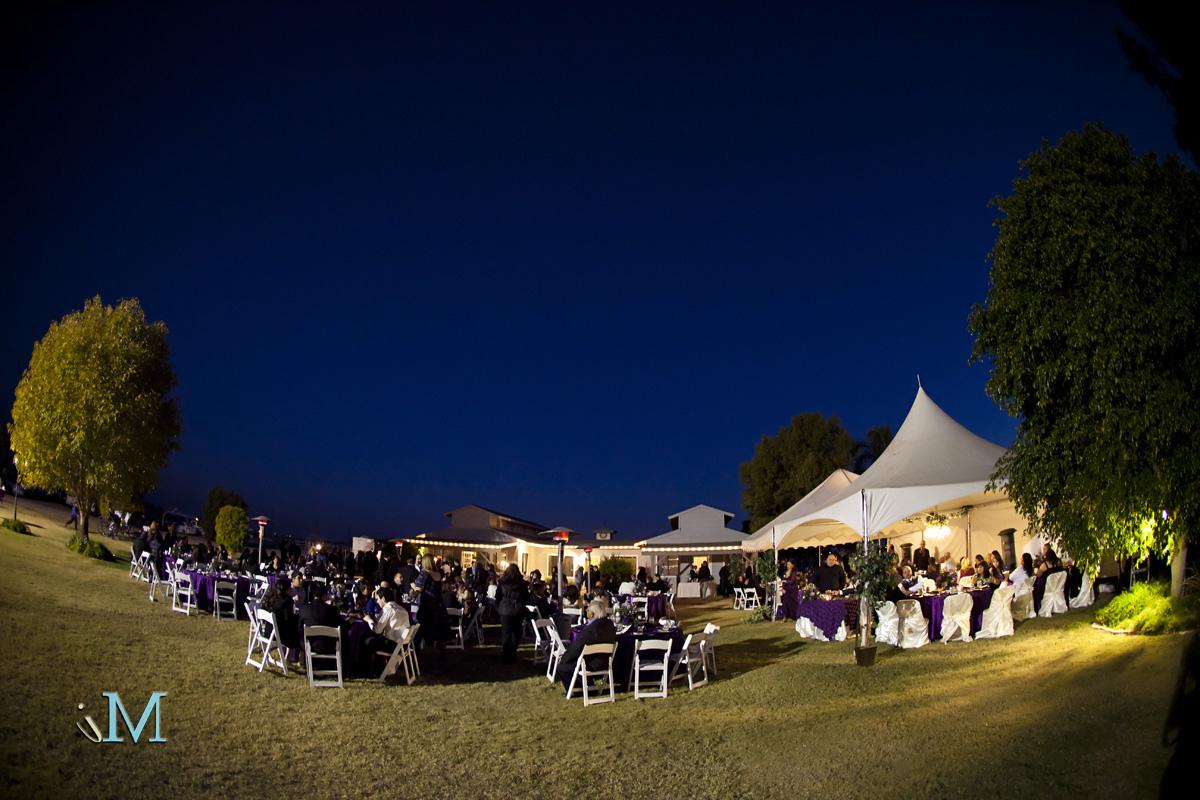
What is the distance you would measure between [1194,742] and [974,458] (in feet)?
36.2

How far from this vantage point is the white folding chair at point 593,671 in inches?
356

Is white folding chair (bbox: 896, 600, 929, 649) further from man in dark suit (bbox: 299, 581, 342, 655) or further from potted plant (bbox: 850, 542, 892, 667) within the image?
man in dark suit (bbox: 299, 581, 342, 655)

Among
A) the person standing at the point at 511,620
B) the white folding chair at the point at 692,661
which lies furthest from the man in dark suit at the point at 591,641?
the person standing at the point at 511,620

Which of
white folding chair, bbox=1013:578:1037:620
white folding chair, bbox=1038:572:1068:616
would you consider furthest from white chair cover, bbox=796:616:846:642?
white folding chair, bbox=1038:572:1068:616

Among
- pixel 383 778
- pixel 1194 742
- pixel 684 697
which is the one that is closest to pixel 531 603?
pixel 684 697

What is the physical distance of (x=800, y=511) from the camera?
68.4ft

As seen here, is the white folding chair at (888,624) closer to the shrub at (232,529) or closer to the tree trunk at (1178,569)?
the tree trunk at (1178,569)

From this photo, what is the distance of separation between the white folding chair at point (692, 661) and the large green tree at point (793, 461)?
28772mm

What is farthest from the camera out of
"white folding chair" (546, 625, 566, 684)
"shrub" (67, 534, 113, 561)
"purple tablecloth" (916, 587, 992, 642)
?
"shrub" (67, 534, 113, 561)

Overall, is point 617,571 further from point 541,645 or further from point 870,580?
point 870,580

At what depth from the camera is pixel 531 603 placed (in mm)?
14188

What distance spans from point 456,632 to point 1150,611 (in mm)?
10581

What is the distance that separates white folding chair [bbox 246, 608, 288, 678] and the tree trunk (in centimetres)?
1085

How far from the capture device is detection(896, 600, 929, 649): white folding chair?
39.3ft
